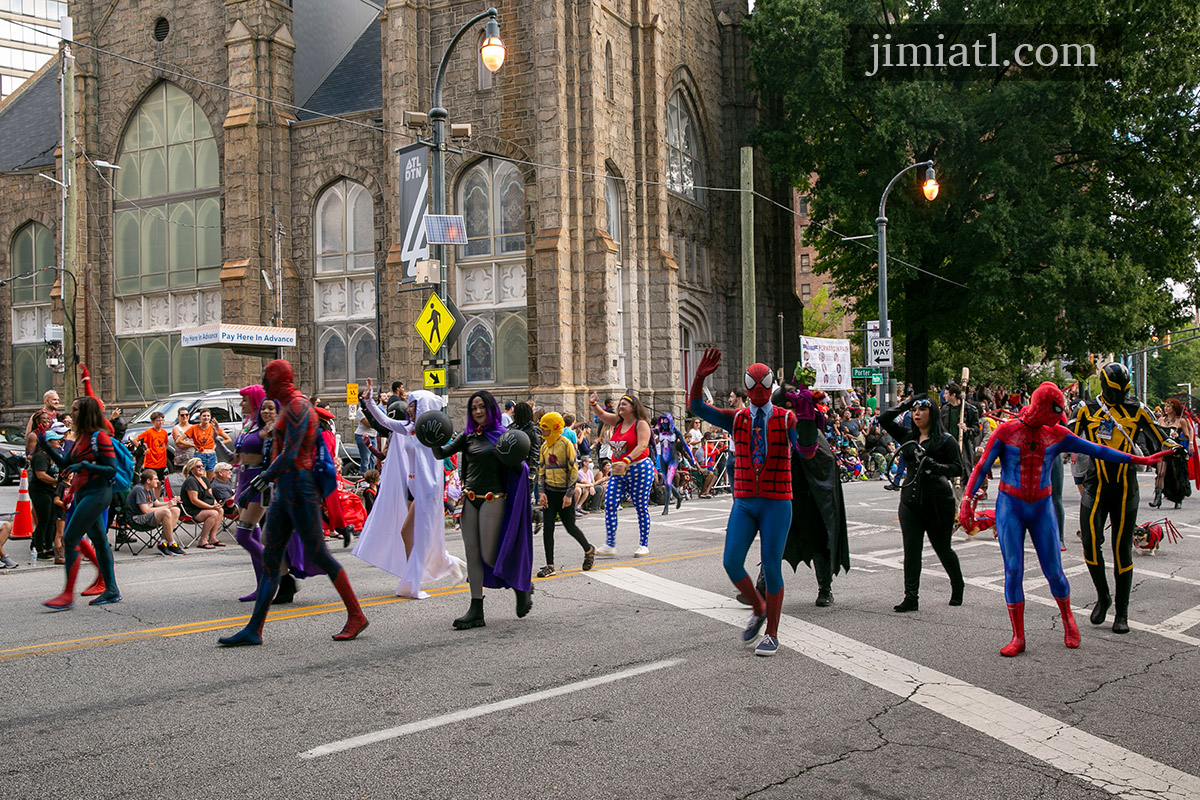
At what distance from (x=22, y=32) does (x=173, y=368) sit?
56.2 meters

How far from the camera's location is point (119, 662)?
6562 millimetres

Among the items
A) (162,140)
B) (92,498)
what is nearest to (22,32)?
(162,140)

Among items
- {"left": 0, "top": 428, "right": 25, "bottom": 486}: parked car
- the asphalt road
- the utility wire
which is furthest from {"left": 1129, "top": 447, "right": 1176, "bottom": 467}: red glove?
{"left": 0, "top": 428, "right": 25, "bottom": 486}: parked car

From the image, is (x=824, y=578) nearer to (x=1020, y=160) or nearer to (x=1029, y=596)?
(x=1029, y=596)

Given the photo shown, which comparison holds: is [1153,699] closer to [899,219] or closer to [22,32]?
[899,219]

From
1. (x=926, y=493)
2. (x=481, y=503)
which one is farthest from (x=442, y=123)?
(x=926, y=493)

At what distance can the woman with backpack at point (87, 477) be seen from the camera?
8414mm

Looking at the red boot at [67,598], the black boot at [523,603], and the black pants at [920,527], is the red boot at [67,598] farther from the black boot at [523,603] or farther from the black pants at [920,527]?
the black pants at [920,527]

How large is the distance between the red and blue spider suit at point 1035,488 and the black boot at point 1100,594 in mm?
674

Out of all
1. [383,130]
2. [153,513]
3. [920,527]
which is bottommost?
[153,513]

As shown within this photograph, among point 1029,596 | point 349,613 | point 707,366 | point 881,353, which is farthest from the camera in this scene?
point 881,353

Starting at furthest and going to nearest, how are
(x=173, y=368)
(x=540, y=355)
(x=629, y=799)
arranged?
(x=173, y=368)
(x=540, y=355)
(x=629, y=799)

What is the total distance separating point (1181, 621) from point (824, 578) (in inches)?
107

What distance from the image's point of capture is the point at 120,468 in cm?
877
